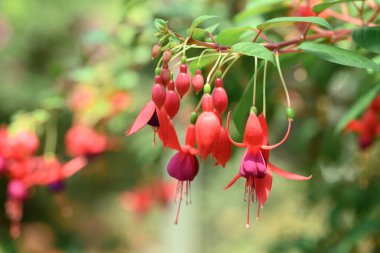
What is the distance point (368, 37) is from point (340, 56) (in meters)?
0.09

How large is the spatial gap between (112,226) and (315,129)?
263 cm

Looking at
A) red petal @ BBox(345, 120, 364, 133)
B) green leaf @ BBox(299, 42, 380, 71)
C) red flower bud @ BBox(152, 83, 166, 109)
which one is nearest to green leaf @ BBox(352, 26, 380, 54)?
green leaf @ BBox(299, 42, 380, 71)

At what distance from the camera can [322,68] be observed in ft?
4.08

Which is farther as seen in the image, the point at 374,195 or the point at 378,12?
the point at 374,195

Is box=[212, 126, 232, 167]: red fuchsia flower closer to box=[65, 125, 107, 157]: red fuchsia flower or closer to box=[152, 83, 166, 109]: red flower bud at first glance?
box=[152, 83, 166, 109]: red flower bud

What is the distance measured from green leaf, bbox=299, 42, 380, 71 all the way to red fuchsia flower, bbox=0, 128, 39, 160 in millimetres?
810

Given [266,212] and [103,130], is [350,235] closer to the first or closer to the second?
[103,130]

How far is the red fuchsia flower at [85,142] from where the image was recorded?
1518 millimetres

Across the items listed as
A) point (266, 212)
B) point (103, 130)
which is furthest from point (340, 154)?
point (266, 212)

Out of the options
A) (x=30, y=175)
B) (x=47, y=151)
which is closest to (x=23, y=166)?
(x=30, y=175)

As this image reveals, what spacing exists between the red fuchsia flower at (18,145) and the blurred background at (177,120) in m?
0.11

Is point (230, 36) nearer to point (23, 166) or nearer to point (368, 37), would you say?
point (368, 37)

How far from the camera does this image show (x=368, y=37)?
0.73 metres

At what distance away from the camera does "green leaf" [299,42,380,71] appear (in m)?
0.64
